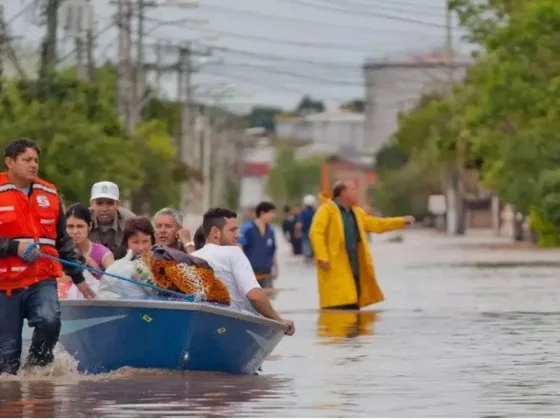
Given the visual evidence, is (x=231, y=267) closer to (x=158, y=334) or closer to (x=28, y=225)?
(x=158, y=334)

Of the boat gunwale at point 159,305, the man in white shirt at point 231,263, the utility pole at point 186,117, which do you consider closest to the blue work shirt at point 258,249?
the man in white shirt at point 231,263

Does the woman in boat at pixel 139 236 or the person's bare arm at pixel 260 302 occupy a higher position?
the woman in boat at pixel 139 236

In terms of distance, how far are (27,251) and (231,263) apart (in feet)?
6.69

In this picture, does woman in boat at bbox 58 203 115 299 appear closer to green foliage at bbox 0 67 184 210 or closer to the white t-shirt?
the white t-shirt


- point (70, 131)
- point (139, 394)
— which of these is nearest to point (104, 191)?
point (139, 394)

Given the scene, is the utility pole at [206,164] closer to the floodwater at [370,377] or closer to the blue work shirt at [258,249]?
the blue work shirt at [258,249]

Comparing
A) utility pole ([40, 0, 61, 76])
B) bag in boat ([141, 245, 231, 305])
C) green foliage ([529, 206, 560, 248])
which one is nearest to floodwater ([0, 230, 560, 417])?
bag in boat ([141, 245, 231, 305])

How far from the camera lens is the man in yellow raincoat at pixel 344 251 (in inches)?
1117

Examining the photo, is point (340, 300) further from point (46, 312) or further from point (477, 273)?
point (477, 273)

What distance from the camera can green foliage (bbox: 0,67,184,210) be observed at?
46031 millimetres

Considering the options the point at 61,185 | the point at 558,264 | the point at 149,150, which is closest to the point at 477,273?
the point at 558,264

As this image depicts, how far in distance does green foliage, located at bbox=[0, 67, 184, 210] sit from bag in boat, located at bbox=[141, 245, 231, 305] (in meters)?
26.5

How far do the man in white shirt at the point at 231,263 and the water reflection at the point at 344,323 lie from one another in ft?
19.8

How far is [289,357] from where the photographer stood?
821 inches
